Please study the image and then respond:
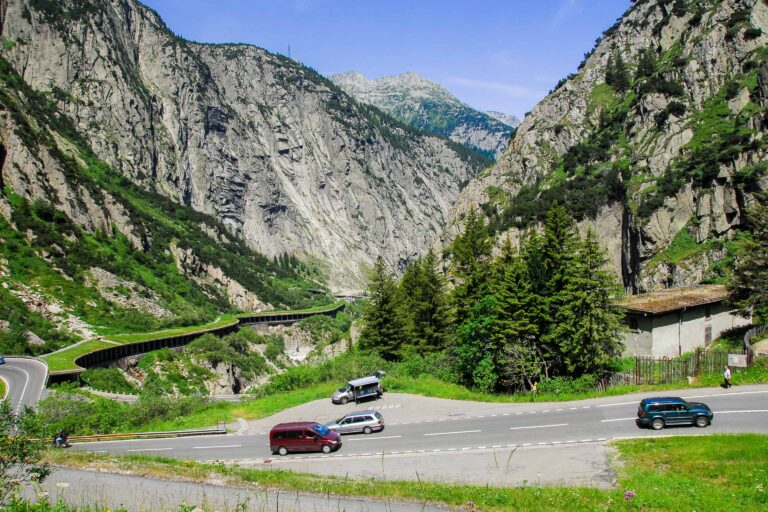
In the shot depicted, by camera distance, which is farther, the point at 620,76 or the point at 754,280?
the point at 620,76

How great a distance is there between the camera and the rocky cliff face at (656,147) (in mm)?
56500

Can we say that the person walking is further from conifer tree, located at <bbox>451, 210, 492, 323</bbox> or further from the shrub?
conifer tree, located at <bbox>451, 210, 492, 323</bbox>

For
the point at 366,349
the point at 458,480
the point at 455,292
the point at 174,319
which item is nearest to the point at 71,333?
the point at 174,319

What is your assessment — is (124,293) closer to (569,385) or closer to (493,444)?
(569,385)

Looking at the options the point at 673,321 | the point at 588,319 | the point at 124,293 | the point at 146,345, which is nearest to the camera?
the point at 588,319

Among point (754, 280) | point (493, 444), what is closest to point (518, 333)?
point (493, 444)

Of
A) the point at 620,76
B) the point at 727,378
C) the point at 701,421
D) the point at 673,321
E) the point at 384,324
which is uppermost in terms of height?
the point at 620,76

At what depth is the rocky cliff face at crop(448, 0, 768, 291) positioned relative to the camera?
5650cm

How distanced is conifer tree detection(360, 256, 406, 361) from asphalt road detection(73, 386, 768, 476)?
22.6m

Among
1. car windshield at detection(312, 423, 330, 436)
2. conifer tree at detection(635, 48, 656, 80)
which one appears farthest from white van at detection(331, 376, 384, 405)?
conifer tree at detection(635, 48, 656, 80)

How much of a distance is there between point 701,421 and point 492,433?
8402 millimetres

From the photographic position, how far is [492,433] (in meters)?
24.3

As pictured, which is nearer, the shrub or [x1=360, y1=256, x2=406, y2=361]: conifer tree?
the shrub

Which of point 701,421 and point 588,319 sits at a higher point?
point 588,319
